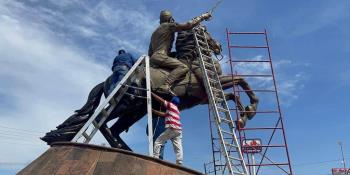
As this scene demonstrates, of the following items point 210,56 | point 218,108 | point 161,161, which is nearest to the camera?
point 161,161

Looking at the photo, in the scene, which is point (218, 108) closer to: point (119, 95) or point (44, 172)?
point (119, 95)

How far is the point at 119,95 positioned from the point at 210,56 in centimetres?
263

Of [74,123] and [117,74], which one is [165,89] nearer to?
[117,74]

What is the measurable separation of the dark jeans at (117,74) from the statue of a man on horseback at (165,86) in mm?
312

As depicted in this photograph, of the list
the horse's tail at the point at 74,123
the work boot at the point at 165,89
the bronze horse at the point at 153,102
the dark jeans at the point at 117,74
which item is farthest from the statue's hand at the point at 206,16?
the horse's tail at the point at 74,123

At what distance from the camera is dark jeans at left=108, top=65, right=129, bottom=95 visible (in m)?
10.0

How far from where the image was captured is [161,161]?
277 inches

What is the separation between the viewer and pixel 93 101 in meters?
10.5

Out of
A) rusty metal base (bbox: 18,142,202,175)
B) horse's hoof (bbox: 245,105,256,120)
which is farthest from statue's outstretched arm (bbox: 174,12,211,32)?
rusty metal base (bbox: 18,142,202,175)

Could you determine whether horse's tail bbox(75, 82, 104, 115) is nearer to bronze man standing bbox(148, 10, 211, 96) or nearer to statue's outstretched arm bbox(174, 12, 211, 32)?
bronze man standing bbox(148, 10, 211, 96)

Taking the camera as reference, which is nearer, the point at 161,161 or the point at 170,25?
the point at 161,161

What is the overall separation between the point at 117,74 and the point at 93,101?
0.97m

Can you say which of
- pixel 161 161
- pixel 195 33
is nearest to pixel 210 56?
pixel 195 33

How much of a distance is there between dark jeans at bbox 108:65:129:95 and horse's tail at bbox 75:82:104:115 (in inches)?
21.1
